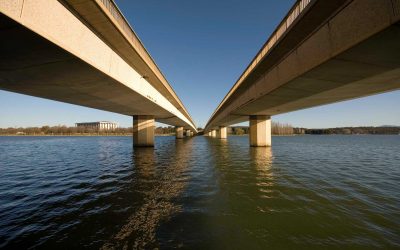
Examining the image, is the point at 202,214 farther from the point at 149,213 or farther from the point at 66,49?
the point at 66,49

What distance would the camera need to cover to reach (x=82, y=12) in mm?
10633

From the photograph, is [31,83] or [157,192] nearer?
[157,192]

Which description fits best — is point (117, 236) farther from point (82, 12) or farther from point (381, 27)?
point (82, 12)

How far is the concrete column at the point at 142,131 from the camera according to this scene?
35531mm

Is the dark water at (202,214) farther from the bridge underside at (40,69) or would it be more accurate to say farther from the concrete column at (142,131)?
the concrete column at (142,131)

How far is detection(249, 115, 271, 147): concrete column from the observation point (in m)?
35.1

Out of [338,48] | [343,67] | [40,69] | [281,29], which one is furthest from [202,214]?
[281,29]

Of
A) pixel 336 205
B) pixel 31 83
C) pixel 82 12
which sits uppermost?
pixel 82 12

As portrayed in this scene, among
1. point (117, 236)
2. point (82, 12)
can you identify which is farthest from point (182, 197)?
point (82, 12)

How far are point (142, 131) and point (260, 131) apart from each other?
19.6m

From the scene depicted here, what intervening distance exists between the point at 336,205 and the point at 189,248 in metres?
5.84

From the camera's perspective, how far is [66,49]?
7.69 meters

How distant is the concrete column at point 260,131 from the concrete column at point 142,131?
56.3 feet

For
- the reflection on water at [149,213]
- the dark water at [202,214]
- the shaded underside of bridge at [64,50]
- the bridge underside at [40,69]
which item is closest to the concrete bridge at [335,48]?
the dark water at [202,214]
